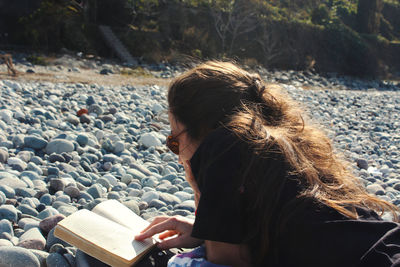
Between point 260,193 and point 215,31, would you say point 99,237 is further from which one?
point 215,31

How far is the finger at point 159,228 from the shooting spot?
1.81m

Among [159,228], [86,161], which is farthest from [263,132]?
[86,161]

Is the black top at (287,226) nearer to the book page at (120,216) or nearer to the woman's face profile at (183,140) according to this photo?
the woman's face profile at (183,140)

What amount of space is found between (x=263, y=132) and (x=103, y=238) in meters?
0.74

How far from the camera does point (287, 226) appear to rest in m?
1.37

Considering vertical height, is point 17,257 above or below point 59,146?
above

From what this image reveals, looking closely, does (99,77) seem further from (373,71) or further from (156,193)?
(373,71)

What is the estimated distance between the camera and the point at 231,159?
1353mm

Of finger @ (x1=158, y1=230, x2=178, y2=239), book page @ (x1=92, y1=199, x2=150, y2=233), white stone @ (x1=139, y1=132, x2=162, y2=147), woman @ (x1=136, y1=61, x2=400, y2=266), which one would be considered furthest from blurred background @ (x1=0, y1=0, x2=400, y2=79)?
woman @ (x1=136, y1=61, x2=400, y2=266)

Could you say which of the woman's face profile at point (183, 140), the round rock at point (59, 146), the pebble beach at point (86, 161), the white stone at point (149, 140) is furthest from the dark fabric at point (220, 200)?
the white stone at point (149, 140)

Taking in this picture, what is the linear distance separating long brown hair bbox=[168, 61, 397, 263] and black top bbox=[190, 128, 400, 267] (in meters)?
0.03

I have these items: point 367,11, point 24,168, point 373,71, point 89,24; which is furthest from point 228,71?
point 367,11

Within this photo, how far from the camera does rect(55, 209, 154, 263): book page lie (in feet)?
5.48

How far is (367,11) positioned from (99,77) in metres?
22.8
